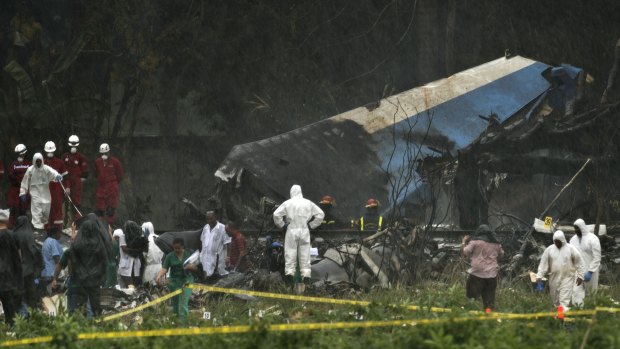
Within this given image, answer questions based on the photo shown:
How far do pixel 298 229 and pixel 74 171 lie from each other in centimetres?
636

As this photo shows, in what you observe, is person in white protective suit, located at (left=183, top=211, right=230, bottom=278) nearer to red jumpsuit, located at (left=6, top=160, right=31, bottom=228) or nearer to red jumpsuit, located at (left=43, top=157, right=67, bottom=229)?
red jumpsuit, located at (left=43, top=157, right=67, bottom=229)

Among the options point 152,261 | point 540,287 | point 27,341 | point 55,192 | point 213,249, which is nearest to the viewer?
point 27,341

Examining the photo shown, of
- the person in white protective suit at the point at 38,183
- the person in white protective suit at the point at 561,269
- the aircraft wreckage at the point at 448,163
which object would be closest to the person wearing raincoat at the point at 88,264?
the aircraft wreckage at the point at 448,163

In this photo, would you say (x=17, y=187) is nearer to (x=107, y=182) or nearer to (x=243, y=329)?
(x=107, y=182)

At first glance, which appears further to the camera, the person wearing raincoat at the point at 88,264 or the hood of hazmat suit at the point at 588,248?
the hood of hazmat suit at the point at 588,248

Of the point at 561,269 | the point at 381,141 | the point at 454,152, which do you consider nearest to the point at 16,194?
the point at 381,141

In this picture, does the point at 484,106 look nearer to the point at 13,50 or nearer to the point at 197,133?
the point at 197,133

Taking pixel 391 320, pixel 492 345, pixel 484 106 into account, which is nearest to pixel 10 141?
pixel 484 106

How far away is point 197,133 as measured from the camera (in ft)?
118

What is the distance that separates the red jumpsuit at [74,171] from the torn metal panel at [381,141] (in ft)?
11.8

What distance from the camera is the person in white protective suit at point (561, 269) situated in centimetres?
1573

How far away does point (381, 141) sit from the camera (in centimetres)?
2909

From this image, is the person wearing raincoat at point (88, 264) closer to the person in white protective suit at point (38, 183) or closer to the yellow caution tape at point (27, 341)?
the yellow caution tape at point (27, 341)

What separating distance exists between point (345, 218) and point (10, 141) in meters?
8.56
